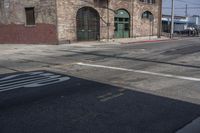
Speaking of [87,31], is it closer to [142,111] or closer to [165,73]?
[165,73]

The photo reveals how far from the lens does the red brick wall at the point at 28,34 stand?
2870cm

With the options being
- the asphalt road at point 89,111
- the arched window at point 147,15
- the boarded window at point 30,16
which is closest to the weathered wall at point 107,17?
the arched window at point 147,15

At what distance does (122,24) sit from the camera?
37188 millimetres

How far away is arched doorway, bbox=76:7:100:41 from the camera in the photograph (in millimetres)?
30578

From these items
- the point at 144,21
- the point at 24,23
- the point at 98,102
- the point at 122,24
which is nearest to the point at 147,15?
the point at 144,21

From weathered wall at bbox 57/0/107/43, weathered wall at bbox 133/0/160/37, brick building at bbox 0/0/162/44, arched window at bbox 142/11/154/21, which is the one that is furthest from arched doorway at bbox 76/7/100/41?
arched window at bbox 142/11/154/21

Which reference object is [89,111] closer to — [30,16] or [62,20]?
[62,20]

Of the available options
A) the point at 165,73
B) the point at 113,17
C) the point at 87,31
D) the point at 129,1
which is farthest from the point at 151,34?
the point at 165,73

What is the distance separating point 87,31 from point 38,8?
5.63m

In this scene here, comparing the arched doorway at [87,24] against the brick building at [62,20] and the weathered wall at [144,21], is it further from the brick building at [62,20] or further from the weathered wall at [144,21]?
the weathered wall at [144,21]

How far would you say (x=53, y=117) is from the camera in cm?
571

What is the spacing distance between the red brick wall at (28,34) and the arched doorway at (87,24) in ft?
10.2

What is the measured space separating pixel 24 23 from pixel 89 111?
25902mm

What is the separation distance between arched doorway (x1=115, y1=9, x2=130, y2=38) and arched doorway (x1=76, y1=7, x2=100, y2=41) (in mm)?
4196
